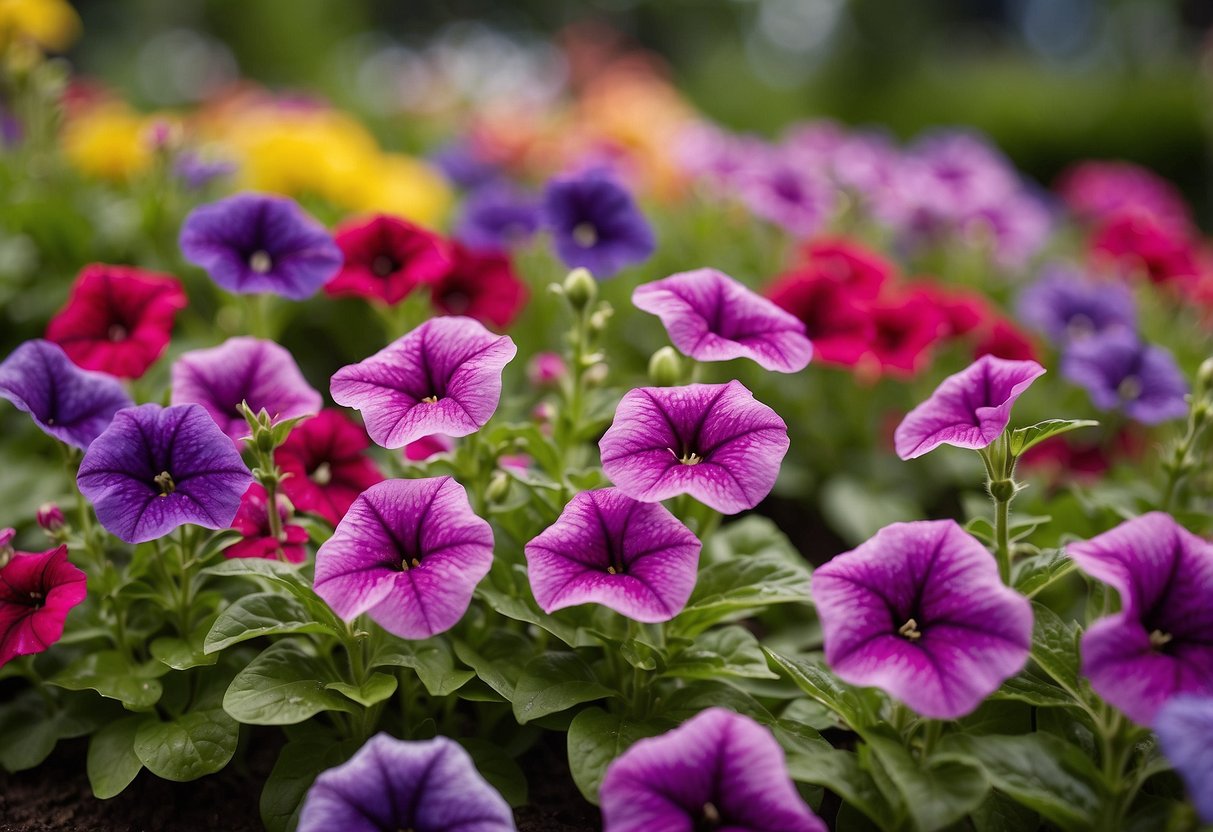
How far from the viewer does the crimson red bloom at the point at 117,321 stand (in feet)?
5.64

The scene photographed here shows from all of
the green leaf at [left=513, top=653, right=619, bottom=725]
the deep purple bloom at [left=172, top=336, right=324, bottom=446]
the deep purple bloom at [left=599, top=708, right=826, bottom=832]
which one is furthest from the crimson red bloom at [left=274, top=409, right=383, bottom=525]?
the deep purple bloom at [left=599, top=708, right=826, bottom=832]

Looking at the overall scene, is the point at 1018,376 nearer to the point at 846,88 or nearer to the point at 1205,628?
the point at 1205,628

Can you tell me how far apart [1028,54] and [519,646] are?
50.8 ft

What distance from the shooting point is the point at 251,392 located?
65.2 inches

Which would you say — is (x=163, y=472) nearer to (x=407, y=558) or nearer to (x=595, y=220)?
(x=407, y=558)

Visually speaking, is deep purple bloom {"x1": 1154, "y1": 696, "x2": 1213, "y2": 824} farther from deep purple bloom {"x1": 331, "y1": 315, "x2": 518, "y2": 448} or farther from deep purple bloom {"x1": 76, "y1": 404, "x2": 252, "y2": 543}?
deep purple bloom {"x1": 76, "y1": 404, "x2": 252, "y2": 543}

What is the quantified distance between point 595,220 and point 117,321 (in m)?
1.05

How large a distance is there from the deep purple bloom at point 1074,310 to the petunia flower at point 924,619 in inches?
63.8

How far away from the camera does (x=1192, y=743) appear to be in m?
1.04

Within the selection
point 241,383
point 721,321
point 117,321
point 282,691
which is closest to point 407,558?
point 282,691

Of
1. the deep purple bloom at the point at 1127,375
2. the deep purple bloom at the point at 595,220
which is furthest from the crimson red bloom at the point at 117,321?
the deep purple bloom at the point at 1127,375

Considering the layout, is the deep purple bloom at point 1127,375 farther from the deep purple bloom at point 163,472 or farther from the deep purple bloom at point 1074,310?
the deep purple bloom at point 163,472

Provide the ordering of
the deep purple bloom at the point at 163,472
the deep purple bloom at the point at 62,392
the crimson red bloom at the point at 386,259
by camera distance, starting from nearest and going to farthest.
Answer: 1. the deep purple bloom at the point at 163,472
2. the deep purple bloom at the point at 62,392
3. the crimson red bloom at the point at 386,259

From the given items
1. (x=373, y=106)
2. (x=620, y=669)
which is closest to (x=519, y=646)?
(x=620, y=669)
